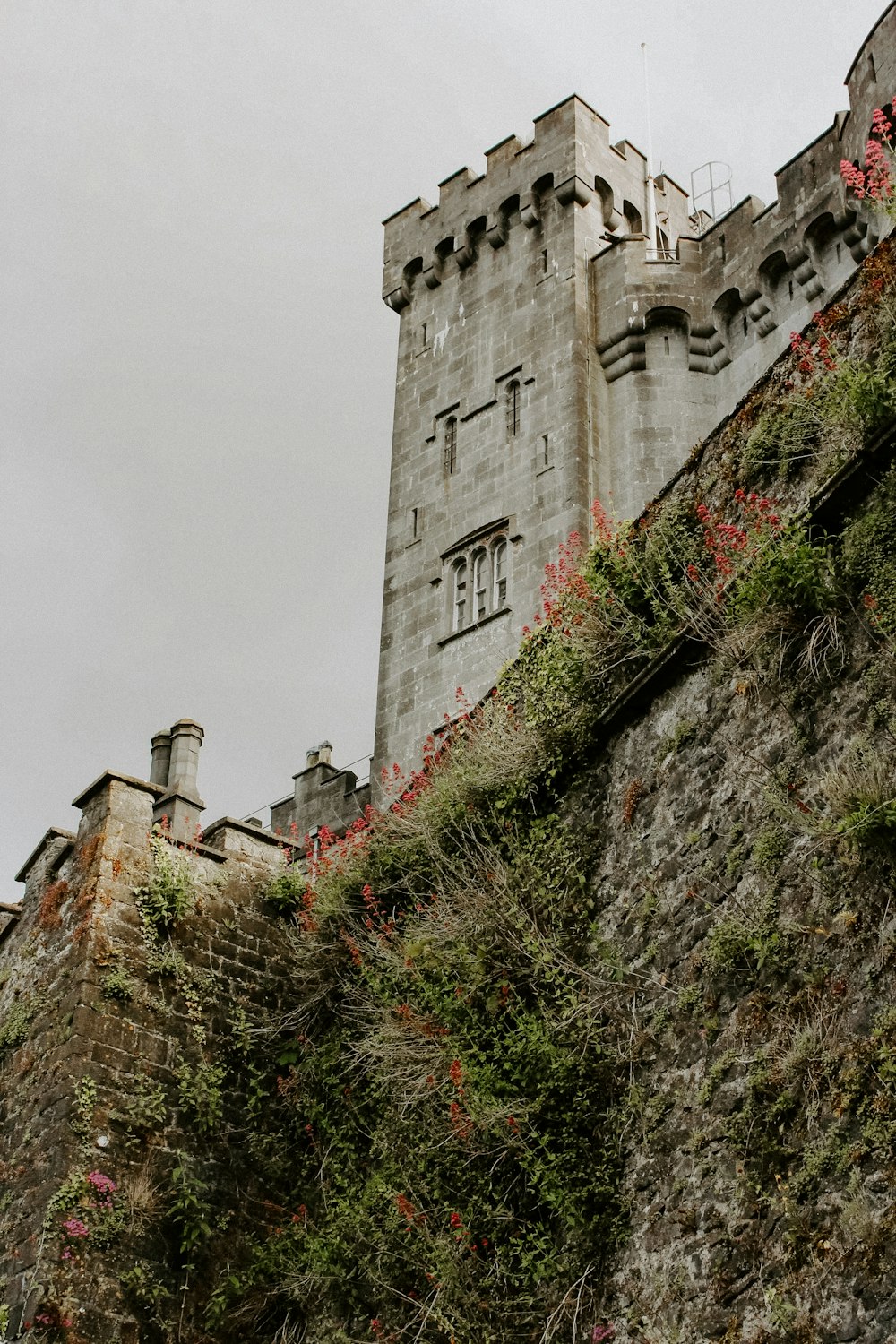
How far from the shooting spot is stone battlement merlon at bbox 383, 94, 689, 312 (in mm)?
26266

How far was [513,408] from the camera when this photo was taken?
2509cm

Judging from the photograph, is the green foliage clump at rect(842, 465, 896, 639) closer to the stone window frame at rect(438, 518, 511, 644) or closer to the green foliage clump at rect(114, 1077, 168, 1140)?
the green foliage clump at rect(114, 1077, 168, 1140)

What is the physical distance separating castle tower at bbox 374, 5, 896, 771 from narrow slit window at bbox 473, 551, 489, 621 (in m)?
0.03

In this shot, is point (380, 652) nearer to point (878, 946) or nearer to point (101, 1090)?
point (101, 1090)

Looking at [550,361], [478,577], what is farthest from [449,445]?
[478,577]

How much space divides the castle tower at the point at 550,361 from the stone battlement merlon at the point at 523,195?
4cm

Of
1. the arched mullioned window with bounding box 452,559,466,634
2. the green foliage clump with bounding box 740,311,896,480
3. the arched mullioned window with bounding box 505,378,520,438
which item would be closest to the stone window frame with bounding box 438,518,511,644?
the arched mullioned window with bounding box 452,559,466,634

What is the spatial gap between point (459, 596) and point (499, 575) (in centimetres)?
84

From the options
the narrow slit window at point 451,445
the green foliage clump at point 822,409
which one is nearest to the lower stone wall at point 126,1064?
the green foliage clump at point 822,409

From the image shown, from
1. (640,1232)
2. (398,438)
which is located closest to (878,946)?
(640,1232)

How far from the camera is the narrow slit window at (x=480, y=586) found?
2409cm

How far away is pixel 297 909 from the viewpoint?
13.1m

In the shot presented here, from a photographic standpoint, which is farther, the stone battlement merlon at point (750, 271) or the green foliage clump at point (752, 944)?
the stone battlement merlon at point (750, 271)

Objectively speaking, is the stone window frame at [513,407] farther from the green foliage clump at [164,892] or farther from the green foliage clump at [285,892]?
the green foliage clump at [164,892]
